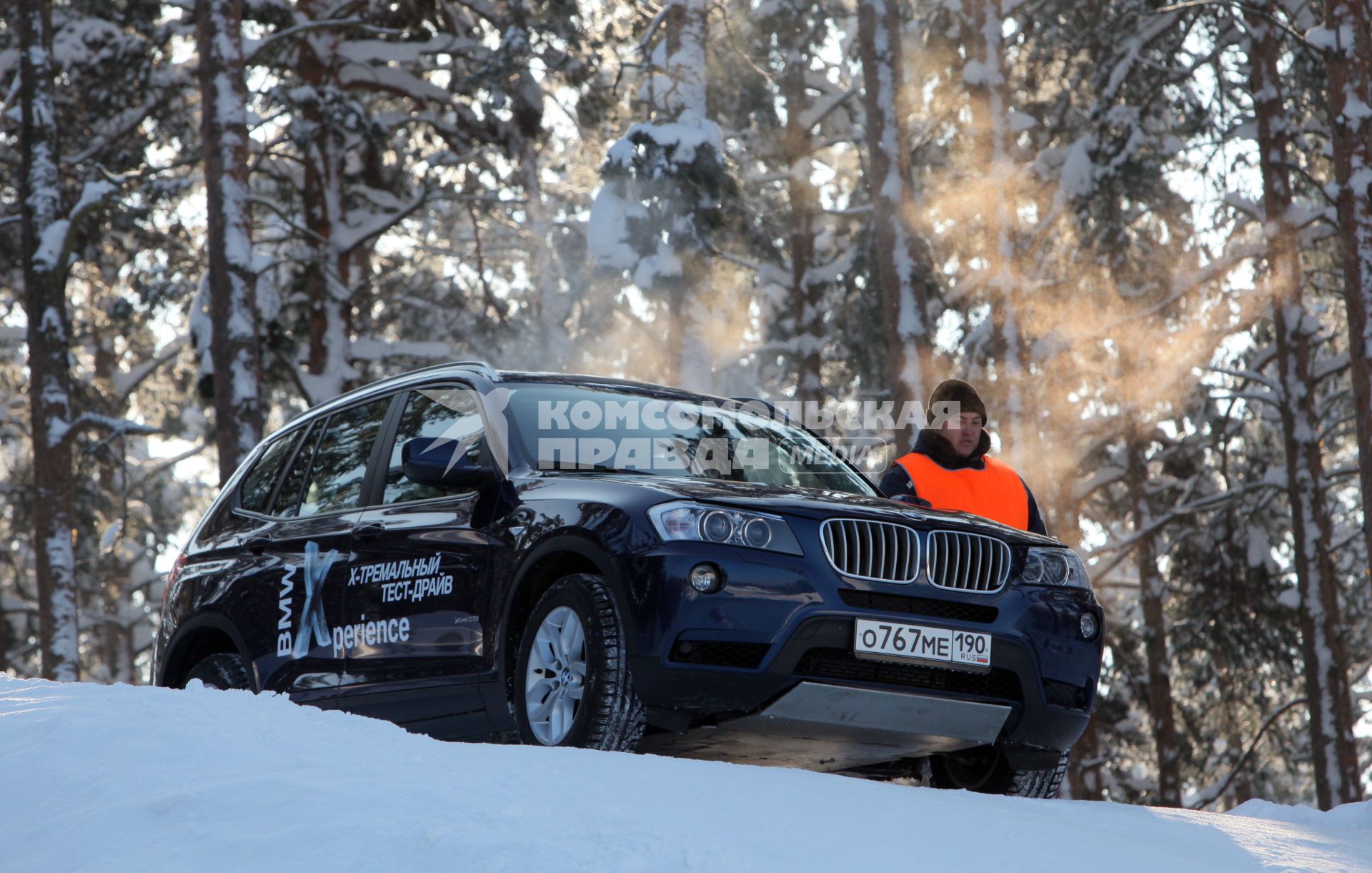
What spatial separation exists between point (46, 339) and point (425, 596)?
16.1 meters

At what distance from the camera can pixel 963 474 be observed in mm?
8094

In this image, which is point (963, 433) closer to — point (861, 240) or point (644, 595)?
point (644, 595)

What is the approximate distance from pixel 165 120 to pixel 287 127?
2317 millimetres

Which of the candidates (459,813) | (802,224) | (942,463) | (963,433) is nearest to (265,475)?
(942,463)

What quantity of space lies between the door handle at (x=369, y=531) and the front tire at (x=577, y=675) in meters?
0.98

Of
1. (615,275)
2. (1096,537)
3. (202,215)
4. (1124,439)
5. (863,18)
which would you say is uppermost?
(863,18)

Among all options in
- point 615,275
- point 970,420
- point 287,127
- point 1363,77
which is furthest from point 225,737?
point 287,127

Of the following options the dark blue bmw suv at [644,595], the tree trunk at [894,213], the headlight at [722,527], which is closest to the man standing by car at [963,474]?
the dark blue bmw suv at [644,595]

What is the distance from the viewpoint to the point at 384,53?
21312mm

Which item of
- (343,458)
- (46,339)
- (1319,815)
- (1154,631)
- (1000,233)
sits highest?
(1000,233)

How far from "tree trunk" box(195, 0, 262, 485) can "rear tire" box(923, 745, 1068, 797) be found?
10.7 meters

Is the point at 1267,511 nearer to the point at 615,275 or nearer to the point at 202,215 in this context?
the point at 615,275

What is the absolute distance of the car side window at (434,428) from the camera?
6352 mm

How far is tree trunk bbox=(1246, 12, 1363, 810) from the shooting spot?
1961 cm
